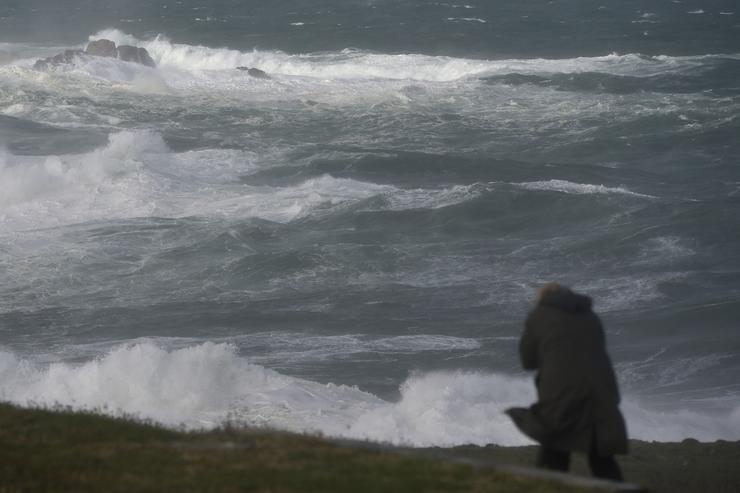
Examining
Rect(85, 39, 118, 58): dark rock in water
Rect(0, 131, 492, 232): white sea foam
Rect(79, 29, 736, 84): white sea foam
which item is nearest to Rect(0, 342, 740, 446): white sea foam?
Rect(0, 131, 492, 232): white sea foam

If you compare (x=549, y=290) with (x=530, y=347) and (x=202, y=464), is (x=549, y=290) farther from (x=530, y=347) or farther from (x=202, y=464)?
(x=202, y=464)

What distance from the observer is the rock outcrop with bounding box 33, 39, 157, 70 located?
2052 inches

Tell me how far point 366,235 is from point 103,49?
1231 inches

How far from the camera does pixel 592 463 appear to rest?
7.47 m

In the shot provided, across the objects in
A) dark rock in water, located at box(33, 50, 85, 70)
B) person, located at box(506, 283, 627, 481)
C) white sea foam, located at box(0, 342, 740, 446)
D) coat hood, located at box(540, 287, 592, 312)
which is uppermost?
coat hood, located at box(540, 287, 592, 312)

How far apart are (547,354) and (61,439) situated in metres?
3.21

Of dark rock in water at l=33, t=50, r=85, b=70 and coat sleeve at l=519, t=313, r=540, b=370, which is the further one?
dark rock in water at l=33, t=50, r=85, b=70

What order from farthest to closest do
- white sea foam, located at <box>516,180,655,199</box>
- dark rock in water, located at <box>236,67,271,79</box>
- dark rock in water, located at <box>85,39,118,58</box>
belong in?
dark rock in water, located at <box>85,39,118,58</box> < dark rock in water, located at <box>236,67,271,79</box> < white sea foam, located at <box>516,180,655,199</box>

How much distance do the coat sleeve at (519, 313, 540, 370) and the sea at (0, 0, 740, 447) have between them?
478 centimetres

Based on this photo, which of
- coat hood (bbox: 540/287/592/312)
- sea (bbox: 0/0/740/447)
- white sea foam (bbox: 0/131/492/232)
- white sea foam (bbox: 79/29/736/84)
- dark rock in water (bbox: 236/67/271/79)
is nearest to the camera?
coat hood (bbox: 540/287/592/312)

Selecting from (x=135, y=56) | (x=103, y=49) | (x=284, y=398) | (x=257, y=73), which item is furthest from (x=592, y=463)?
(x=103, y=49)

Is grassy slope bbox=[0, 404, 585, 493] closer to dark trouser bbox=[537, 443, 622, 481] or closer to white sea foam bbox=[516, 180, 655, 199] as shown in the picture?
dark trouser bbox=[537, 443, 622, 481]

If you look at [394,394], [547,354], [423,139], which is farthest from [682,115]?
[547,354]

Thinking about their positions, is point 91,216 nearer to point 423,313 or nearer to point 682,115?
point 423,313
